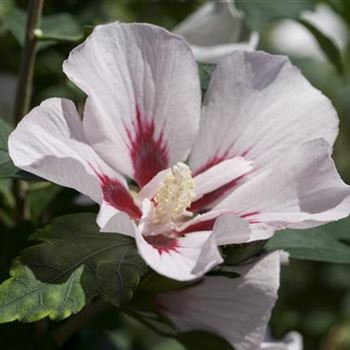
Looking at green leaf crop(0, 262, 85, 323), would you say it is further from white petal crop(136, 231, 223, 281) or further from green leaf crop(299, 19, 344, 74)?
green leaf crop(299, 19, 344, 74)

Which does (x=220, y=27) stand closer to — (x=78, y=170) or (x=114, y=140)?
(x=114, y=140)

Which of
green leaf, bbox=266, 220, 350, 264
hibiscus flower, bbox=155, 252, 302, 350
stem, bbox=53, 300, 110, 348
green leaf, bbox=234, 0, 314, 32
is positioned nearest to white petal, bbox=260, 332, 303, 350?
hibiscus flower, bbox=155, 252, 302, 350

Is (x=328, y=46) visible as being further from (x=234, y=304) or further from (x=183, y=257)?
(x=183, y=257)

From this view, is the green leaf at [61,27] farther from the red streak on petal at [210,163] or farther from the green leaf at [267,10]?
the red streak on petal at [210,163]

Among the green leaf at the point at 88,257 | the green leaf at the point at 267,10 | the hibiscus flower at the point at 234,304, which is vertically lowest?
the hibiscus flower at the point at 234,304

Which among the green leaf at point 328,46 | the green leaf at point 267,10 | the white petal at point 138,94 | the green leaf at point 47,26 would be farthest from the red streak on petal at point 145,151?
the green leaf at point 328,46
